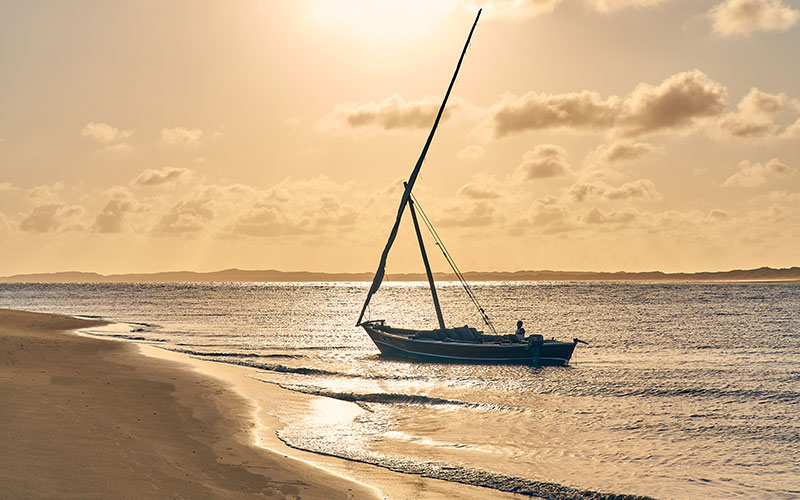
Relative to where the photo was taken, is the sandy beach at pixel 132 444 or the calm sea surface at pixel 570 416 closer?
the sandy beach at pixel 132 444

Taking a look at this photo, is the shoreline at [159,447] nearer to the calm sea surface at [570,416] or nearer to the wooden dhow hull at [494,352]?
the calm sea surface at [570,416]

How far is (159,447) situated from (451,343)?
94.1ft

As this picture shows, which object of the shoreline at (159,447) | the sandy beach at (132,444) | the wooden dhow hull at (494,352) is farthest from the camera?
the wooden dhow hull at (494,352)

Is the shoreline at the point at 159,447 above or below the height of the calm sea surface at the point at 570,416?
above

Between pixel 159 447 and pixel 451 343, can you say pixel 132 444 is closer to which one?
pixel 159 447

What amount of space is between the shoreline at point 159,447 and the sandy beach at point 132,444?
27 millimetres

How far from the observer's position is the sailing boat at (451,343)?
139ft

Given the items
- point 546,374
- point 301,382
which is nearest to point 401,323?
point 546,374

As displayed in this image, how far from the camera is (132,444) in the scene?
15.7 m

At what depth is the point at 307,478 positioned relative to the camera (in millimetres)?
14508

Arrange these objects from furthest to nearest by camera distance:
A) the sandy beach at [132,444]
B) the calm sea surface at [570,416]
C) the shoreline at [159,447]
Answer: the calm sea surface at [570,416]
the shoreline at [159,447]
the sandy beach at [132,444]

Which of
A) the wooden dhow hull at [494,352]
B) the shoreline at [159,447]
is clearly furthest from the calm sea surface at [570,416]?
the shoreline at [159,447]

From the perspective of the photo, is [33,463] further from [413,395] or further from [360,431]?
[413,395]

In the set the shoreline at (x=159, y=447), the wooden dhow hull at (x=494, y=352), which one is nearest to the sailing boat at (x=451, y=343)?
the wooden dhow hull at (x=494, y=352)
